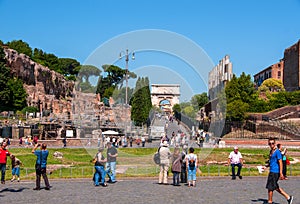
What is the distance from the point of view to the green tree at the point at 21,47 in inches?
4075

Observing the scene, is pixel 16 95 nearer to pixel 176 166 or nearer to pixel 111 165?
pixel 111 165

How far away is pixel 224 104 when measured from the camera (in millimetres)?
50656

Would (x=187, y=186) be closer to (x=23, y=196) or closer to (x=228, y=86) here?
(x=23, y=196)

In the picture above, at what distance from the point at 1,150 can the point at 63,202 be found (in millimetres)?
4739

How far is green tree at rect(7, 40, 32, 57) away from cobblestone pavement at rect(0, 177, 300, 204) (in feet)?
302

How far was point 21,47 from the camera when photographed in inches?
4141

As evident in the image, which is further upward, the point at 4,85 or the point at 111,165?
the point at 4,85

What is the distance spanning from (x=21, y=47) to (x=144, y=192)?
3844 inches

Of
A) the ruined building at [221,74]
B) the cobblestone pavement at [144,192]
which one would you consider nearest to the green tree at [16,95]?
the ruined building at [221,74]

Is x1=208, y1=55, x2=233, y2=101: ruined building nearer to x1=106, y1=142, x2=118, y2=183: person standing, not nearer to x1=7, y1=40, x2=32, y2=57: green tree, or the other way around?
x1=7, y1=40, x2=32, y2=57: green tree

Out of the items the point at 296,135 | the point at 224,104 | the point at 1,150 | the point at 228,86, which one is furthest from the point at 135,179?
the point at 228,86

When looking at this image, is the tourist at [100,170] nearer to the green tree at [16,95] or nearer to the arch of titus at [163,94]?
the green tree at [16,95]

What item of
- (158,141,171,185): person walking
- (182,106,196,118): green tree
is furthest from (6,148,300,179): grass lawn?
(182,106,196,118): green tree

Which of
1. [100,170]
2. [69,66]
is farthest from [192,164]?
[69,66]
